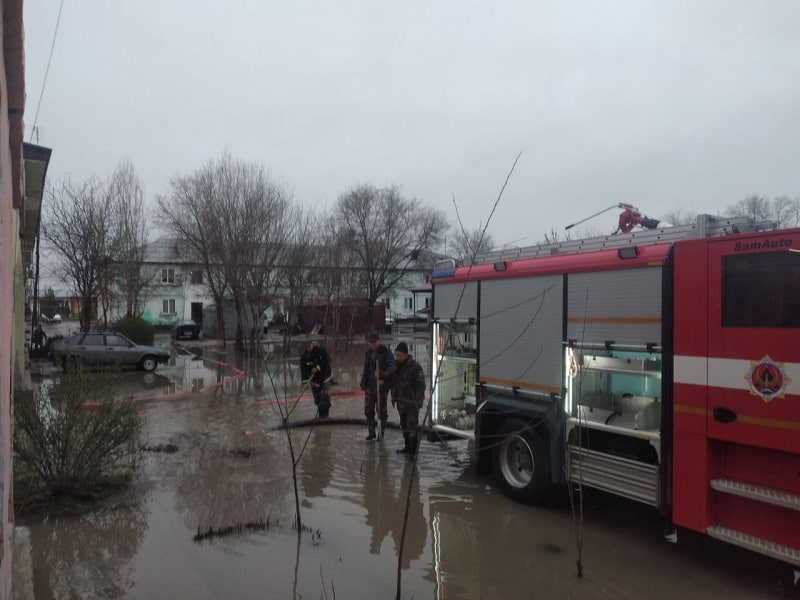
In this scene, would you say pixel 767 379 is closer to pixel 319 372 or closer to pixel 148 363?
pixel 319 372

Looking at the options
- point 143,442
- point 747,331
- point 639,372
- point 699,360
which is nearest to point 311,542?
point 639,372

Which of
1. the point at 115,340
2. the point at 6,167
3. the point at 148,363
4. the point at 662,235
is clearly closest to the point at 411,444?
the point at 662,235

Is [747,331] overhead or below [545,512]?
overhead

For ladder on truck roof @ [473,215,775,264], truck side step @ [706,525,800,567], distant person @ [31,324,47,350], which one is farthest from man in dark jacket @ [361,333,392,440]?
distant person @ [31,324,47,350]

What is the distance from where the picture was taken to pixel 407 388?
9023 millimetres

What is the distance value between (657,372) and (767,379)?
1054 millimetres

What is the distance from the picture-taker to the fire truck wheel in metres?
6.56

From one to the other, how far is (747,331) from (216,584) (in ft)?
14.5

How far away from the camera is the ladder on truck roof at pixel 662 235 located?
17.5ft

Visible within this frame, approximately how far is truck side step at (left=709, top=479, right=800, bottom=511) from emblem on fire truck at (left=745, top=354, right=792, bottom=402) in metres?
0.68

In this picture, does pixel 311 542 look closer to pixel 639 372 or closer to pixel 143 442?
pixel 639 372

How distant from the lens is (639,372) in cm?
565

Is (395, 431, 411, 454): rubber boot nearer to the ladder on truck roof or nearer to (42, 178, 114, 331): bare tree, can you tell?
the ladder on truck roof

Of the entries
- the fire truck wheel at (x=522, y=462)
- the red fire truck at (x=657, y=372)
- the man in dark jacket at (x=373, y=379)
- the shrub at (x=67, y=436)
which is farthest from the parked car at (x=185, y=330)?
the fire truck wheel at (x=522, y=462)
